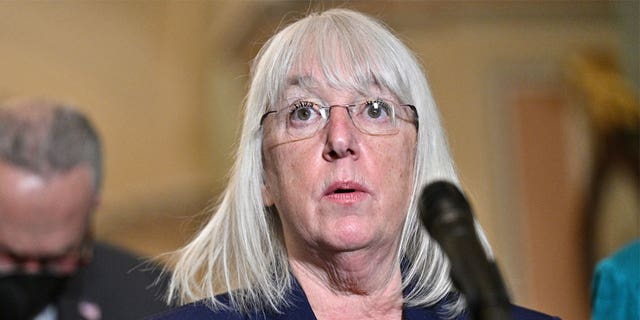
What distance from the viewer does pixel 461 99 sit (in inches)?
348

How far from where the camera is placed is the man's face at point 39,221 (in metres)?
3.88

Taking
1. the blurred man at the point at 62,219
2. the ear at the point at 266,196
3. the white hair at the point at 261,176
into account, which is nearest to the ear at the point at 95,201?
the blurred man at the point at 62,219

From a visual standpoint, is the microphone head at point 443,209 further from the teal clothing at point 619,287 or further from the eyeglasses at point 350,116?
the teal clothing at point 619,287

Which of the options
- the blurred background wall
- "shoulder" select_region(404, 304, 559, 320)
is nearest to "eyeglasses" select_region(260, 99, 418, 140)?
"shoulder" select_region(404, 304, 559, 320)

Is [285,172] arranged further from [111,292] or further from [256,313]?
[111,292]

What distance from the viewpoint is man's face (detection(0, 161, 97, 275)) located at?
12.7 feet

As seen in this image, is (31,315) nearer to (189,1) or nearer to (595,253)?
(595,253)

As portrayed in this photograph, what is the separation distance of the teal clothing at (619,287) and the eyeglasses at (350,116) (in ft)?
2.64

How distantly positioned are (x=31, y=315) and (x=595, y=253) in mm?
5251

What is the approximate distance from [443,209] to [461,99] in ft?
23.1

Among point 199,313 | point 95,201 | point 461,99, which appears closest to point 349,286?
point 199,313

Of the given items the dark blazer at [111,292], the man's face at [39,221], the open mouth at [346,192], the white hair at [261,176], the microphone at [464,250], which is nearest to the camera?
the microphone at [464,250]

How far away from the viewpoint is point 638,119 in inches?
267

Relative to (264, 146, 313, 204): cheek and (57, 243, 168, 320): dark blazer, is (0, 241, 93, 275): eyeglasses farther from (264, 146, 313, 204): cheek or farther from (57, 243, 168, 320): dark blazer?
(264, 146, 313, 204): cheek
